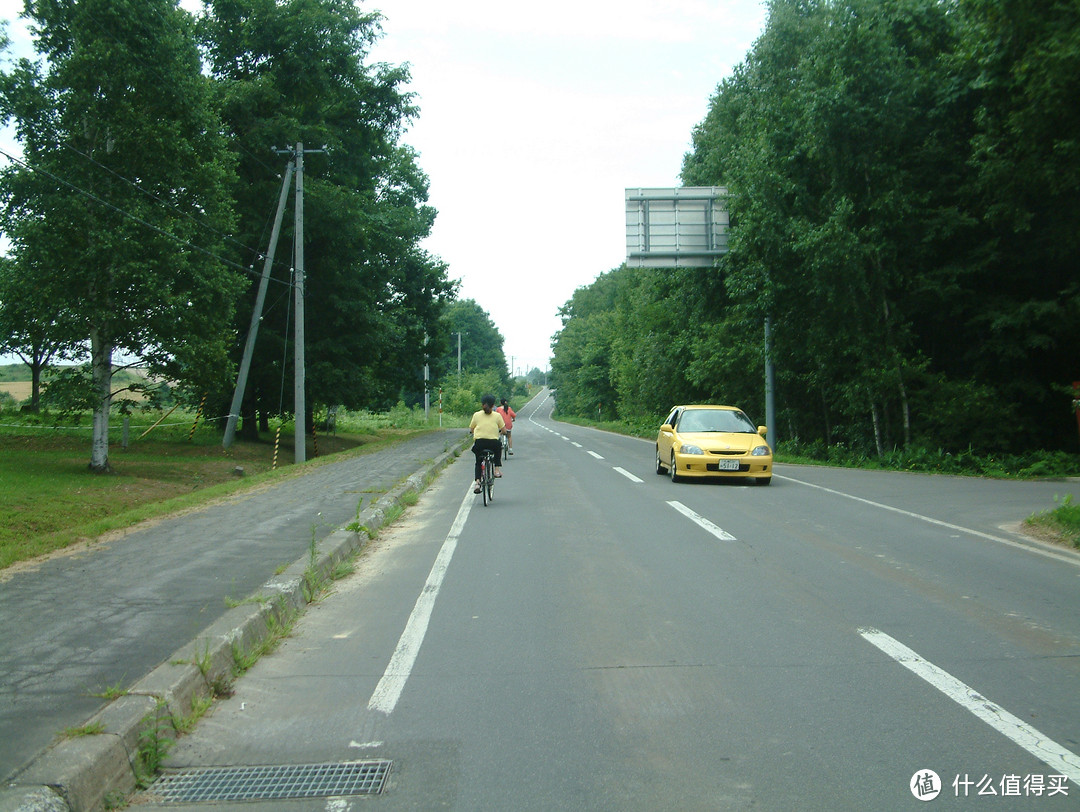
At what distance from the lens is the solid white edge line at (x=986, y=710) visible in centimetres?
380

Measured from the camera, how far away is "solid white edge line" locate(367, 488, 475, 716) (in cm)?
479

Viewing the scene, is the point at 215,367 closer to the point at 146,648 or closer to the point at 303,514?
the point at 303,514

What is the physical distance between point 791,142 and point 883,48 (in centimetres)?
356

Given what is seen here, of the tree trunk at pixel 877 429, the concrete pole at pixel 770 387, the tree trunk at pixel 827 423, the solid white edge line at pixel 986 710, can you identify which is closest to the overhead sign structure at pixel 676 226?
the concrete pole at pixel 770 387

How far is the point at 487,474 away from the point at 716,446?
198 inches

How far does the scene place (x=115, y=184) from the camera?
18.8m

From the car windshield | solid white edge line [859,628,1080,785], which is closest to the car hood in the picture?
the car windshield

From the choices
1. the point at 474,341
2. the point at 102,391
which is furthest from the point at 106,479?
the point at 474,341

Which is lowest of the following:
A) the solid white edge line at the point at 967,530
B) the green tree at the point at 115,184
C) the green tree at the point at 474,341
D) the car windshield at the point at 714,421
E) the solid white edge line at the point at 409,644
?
the solid white edge line at the point at 409,644

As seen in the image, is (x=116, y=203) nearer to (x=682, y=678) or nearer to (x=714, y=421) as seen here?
(x=714, y=421)

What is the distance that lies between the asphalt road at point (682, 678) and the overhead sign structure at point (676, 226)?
53.6 feet

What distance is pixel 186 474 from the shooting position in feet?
69.6

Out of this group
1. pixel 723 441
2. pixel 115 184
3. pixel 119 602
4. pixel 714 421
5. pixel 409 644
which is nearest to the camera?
pixel 409 644

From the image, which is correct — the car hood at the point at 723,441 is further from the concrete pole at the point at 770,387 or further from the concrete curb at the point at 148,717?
the concrete curb at the point at 148,717
